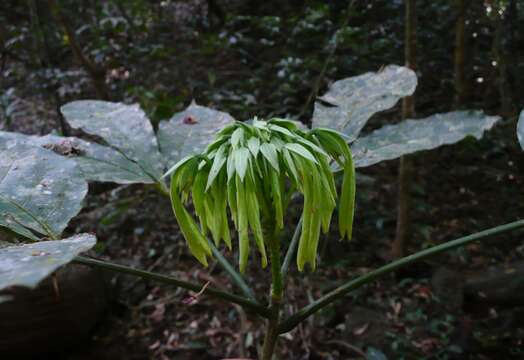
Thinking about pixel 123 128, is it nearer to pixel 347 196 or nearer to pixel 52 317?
pixel 347 196

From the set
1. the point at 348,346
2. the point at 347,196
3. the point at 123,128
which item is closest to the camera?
the point at 347,196

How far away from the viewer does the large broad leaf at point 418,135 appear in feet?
2.58

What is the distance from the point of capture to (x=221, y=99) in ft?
7.32

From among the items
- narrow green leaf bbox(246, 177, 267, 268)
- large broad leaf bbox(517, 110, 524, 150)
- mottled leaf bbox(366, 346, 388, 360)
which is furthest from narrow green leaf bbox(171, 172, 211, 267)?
mottled leaf bbox(366, 346, 388, 360)

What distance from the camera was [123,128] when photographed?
2.89 ft

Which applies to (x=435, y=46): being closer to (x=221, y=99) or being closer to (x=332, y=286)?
(x=221, y=99)

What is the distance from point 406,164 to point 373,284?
59cm

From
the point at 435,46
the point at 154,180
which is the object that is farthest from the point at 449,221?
the point at 154,180

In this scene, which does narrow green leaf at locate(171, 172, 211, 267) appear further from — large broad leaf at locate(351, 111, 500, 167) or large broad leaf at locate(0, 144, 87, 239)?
large broad leaf at locate(351, 111, 500, 167)

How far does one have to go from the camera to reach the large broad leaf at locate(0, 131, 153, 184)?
782 mm

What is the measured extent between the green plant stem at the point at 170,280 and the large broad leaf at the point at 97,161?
25 cm

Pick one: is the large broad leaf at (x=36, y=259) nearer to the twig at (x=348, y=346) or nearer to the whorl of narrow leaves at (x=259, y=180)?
the whorl of narrow leaves at (x=259, y=180)

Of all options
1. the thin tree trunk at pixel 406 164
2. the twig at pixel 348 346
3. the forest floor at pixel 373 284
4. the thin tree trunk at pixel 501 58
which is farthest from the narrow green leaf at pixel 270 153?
the thin tree trunk at pixel 501 58

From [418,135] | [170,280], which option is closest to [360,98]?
[418,135]
